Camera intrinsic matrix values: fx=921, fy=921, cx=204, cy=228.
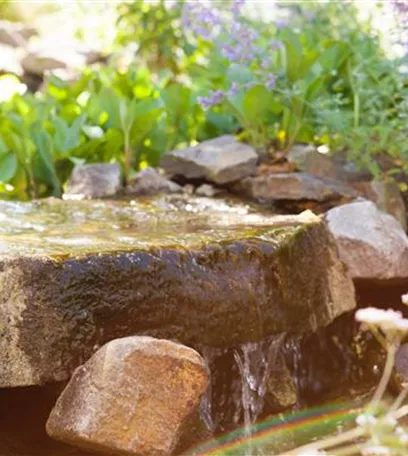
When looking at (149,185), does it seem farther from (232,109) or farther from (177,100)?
(177,100)

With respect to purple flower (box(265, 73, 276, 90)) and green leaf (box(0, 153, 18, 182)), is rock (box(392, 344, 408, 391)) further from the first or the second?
green leaf (box(0, 153, 18, 182))

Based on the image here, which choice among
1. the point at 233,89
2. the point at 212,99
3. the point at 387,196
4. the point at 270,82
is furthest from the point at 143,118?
the point at 387,196

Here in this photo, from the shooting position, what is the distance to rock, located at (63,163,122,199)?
467cm

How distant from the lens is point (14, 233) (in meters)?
3.33

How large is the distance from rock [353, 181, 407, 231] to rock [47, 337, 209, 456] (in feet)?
7.66

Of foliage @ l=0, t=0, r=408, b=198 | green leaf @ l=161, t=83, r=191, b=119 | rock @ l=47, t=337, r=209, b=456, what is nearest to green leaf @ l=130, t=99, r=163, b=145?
foliage @ l=0, t=0, r=408, b=198

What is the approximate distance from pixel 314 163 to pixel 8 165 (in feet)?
5.28

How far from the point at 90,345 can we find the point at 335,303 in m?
1.27

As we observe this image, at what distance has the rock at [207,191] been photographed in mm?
4785

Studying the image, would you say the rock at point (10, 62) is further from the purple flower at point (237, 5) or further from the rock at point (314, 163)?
the rock at point (314, 163)

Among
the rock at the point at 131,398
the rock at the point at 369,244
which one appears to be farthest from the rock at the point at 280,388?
the rock at the point at 131,398

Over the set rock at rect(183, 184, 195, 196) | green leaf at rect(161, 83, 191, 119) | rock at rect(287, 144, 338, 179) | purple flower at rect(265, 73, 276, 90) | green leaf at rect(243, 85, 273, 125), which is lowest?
rock at rect(183, 184, 195, 196)

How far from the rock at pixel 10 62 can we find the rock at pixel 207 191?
3.50 m

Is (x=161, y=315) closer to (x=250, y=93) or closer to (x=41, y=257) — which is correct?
(x=41, y=257)
